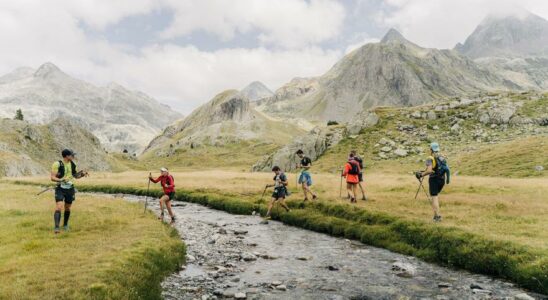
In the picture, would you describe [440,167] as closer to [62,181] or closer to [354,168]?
[354,168]

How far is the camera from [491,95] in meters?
98.9

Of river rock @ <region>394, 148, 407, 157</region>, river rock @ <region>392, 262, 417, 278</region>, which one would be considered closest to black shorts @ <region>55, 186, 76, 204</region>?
river rock @ <region>392, 262, 417, 278</region>

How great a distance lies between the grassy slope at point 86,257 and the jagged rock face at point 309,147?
64.6 metres

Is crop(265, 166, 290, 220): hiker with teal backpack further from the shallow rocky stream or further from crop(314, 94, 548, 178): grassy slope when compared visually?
crop(314, 94, 548, 178): grassy slope

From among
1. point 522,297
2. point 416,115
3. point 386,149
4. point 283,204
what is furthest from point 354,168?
point 416,115

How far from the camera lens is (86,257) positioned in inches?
620

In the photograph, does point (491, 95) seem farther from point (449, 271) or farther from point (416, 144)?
point (449, 271)

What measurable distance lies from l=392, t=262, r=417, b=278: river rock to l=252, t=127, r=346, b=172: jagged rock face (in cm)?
6871

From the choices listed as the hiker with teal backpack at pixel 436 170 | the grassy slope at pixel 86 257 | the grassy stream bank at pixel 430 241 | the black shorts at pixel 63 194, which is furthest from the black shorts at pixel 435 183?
the black shorts at pixel 63 194

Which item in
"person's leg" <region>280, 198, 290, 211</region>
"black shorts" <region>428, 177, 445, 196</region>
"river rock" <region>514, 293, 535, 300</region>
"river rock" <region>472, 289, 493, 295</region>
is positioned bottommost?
"river rock" <region>472, 289, 493, 295</region>

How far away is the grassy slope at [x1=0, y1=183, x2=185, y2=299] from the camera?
1259 centimetres

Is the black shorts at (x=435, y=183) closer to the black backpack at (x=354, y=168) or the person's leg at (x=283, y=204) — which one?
the black backpack at (x=354, y=168)

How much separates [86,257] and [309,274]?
908 centimetres

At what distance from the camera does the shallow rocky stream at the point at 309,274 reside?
1496 centimetres
